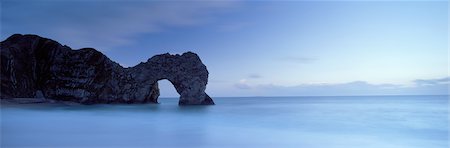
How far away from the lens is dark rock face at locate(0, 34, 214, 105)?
26828 mm

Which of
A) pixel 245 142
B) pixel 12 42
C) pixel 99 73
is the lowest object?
pixel 245 142

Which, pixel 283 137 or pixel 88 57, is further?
pixel 88 57

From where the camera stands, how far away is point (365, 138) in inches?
400

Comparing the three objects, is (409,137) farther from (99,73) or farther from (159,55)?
(99,73)

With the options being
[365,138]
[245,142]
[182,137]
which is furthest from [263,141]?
[365,138]

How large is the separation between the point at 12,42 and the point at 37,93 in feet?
15.1

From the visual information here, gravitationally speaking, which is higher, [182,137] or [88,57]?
[88,57]

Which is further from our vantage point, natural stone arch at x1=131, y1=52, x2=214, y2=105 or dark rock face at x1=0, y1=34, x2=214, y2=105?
natural stone arch at x1=131, y1=52, x2=214, y2=105

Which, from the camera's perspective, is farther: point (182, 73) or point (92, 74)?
point (182, 73)

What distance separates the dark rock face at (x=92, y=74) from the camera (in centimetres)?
2683

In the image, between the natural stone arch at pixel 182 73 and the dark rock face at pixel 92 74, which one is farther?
the natural stone arch at pixel 182 73

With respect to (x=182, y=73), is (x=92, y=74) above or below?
below

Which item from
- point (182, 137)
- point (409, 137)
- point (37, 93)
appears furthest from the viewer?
point (37, 93)

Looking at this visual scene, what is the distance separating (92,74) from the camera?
27.3 metres
